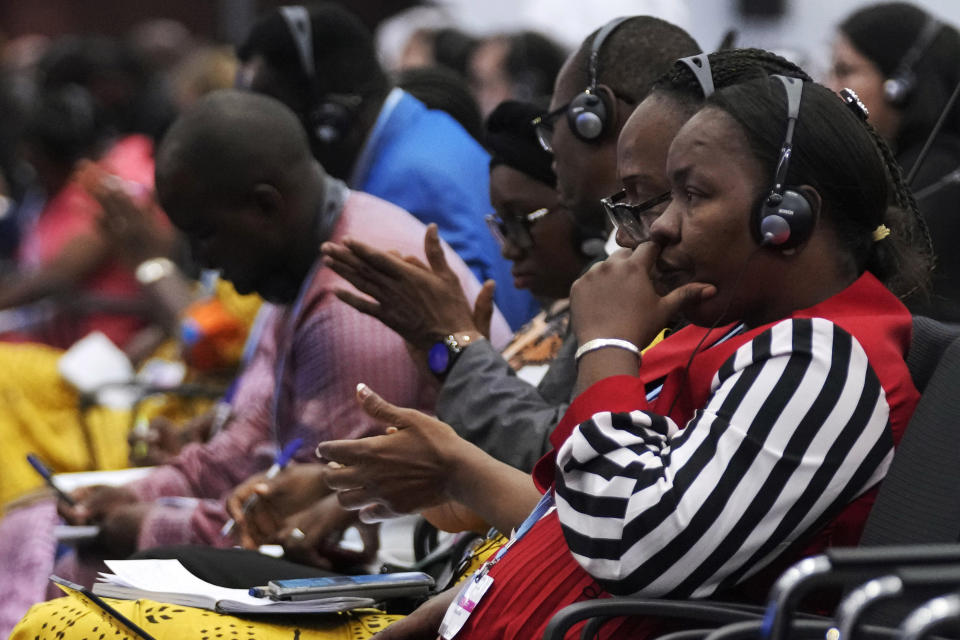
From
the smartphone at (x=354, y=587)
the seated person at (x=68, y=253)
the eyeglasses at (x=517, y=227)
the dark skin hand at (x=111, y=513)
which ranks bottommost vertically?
the seated person at (x=68, y=253)

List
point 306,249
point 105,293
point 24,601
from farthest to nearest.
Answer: point 105,293 < point 24,601 < point 306,249

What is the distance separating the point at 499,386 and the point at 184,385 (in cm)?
215

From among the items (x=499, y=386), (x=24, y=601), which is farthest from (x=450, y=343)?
(x=24, y=601)

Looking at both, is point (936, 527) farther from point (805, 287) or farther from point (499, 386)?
point (499, 386)

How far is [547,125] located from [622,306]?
99 cm

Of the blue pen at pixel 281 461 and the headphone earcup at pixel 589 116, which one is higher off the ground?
the headphone earcup at pixel 589 116

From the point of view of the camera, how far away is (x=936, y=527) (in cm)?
171

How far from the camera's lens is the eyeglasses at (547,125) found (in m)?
2.76

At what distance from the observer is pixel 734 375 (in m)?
1.72

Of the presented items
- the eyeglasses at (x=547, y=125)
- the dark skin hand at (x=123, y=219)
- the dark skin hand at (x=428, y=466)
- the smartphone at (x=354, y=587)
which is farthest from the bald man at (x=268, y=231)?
the dark skin hand at (x=123, y=219)

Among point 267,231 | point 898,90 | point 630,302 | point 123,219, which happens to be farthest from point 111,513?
point 898,90

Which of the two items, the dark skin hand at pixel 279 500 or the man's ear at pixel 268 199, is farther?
the man's ear at pixel 268 199

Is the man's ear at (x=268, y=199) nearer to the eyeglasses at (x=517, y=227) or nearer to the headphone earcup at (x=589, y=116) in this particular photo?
the eyeglasses at (x=517, y=227)

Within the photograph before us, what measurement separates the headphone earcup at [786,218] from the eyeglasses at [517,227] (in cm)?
125
